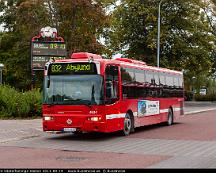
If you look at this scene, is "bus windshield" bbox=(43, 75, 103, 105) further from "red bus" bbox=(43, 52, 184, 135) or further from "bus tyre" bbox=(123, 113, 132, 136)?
"bus tyre" bbox=(123, 113, 132, 136)

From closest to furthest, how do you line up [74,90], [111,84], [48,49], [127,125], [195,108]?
[74,90]
[111,84]
[127,125]
[48,49]
[195,108]

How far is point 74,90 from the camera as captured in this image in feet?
58.4

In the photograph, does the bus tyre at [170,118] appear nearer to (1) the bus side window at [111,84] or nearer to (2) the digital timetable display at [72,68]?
(1) the bus side window at [111,84]

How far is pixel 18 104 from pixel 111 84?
1082 centimetres

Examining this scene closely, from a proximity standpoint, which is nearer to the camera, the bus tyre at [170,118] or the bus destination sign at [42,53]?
the bus tyre at [170,118]

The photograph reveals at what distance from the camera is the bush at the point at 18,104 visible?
27.7 m

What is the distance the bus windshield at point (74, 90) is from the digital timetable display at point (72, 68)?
0.17 m

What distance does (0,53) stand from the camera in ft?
190

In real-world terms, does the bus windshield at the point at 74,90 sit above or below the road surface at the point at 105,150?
above

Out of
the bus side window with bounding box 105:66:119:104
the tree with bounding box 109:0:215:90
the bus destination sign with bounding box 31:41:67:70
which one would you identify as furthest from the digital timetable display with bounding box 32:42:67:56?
the tree with bounding box 109:0:215:90

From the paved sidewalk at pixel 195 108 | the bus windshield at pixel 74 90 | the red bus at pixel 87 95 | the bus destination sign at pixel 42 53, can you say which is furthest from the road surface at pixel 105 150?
the paved sidewalk at pixel 195 108

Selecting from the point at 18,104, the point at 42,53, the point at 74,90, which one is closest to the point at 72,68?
the point at 74,90

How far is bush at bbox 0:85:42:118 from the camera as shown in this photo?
2770 cm

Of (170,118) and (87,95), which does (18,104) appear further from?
(87,95)
